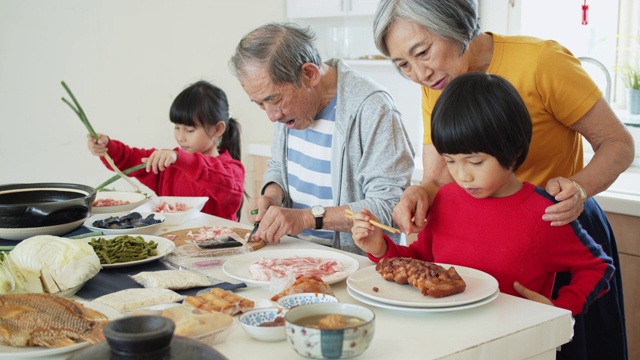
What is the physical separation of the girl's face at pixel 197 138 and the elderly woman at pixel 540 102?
4.93 feet

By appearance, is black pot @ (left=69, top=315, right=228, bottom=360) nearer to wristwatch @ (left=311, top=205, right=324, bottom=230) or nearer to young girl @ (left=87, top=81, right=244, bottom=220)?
wristwatch @ (left=311, top=205, right=324, bottom=230)

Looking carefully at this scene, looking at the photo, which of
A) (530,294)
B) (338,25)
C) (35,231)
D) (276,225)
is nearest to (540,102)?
(530,294)

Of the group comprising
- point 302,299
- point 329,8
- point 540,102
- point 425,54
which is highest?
point 329,8

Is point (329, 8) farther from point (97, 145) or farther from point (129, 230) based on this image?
point (129, 230)

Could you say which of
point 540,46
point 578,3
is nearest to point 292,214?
point 540,46

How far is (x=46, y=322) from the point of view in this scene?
4.41 ft

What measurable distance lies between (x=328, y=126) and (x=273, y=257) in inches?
25.4

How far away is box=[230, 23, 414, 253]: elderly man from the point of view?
2287 millimetres

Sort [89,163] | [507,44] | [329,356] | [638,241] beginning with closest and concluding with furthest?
[329,356] < [507,44] < [638,241] < [89,163]

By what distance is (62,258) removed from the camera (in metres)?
1.69

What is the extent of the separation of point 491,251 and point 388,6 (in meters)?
0.70

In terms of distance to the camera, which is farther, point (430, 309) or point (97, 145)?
point (97, 145)

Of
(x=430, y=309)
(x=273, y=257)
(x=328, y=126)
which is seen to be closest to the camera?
(x=430, y=309)

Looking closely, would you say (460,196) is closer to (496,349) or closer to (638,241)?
(496,349)
